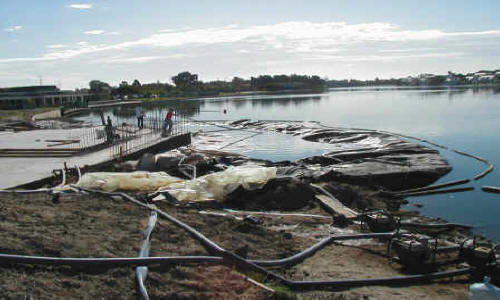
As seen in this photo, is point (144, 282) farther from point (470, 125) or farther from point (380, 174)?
point (470, 125)

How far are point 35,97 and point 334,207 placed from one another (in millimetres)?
96756

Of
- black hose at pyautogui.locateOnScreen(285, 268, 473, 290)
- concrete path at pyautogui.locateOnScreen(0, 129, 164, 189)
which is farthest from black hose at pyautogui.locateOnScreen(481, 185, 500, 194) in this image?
concrete path at pyautogui.locateOnScreen(0, 129, 164, 189)

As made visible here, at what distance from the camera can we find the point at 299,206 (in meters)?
12.7

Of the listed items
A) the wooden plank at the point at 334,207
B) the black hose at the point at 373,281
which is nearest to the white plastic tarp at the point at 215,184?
the wooden plank at the point at 334,207

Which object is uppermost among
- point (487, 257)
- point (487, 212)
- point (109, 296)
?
point (109, 296)

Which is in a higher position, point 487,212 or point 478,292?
point 478,292

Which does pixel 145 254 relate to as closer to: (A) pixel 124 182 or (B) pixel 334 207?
(A) pixel 124 182

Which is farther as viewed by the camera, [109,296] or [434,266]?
[434,266]

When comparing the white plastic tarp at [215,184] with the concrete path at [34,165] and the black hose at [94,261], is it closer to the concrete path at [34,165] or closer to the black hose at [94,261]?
the concrete path at [34,165]

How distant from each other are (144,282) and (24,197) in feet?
21.7

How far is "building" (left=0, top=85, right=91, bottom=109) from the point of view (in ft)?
291

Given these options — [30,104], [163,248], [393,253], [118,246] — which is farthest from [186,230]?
[30,104]

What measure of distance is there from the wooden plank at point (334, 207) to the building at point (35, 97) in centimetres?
7776

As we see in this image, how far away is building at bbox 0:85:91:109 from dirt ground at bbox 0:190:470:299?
259 ft
